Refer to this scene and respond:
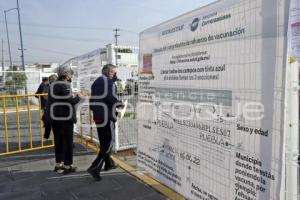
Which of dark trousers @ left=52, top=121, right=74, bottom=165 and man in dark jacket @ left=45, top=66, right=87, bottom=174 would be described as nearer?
man in dark jacket @ left=45, top=66, right=87, bottom=174

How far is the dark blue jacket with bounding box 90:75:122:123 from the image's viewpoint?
15.8ft

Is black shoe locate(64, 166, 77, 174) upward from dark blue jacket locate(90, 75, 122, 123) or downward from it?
downward

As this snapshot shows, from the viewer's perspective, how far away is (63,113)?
5238mm

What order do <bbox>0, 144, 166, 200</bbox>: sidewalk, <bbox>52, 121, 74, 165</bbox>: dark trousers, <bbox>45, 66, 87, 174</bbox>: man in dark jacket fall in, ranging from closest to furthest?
<bbox>0, 144, 166, 200</bbox>: sidewalk
<bbox>45, 66, 87, 174</bbox>: man in dark jacket
<bbox>52, 121, 74, 165</bbox>: dark trousers

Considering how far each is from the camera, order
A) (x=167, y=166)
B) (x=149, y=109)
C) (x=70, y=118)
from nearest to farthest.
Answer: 1. (x=167, y=166)
2. (x=149, y=109)
3. (x=70, y=118)

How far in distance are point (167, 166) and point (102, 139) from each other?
48.8 inches

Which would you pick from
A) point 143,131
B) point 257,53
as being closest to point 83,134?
point 143,131

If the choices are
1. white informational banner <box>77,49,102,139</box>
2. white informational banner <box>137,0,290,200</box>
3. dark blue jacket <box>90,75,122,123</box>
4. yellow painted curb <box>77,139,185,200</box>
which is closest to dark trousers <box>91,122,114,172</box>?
dark blue jacket <box>90,75,122,123</box>

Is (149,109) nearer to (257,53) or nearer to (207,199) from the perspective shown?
(207,199)

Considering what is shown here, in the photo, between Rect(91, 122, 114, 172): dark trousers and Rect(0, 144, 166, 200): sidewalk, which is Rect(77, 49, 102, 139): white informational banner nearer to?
Rect(0, 144, 166, 200): sidewalk

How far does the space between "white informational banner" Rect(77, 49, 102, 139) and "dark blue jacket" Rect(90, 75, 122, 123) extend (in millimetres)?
1839

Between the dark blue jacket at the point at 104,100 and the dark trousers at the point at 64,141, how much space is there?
2.37 ft

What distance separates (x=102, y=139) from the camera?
5016mm

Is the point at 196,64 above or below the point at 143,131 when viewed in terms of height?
above
